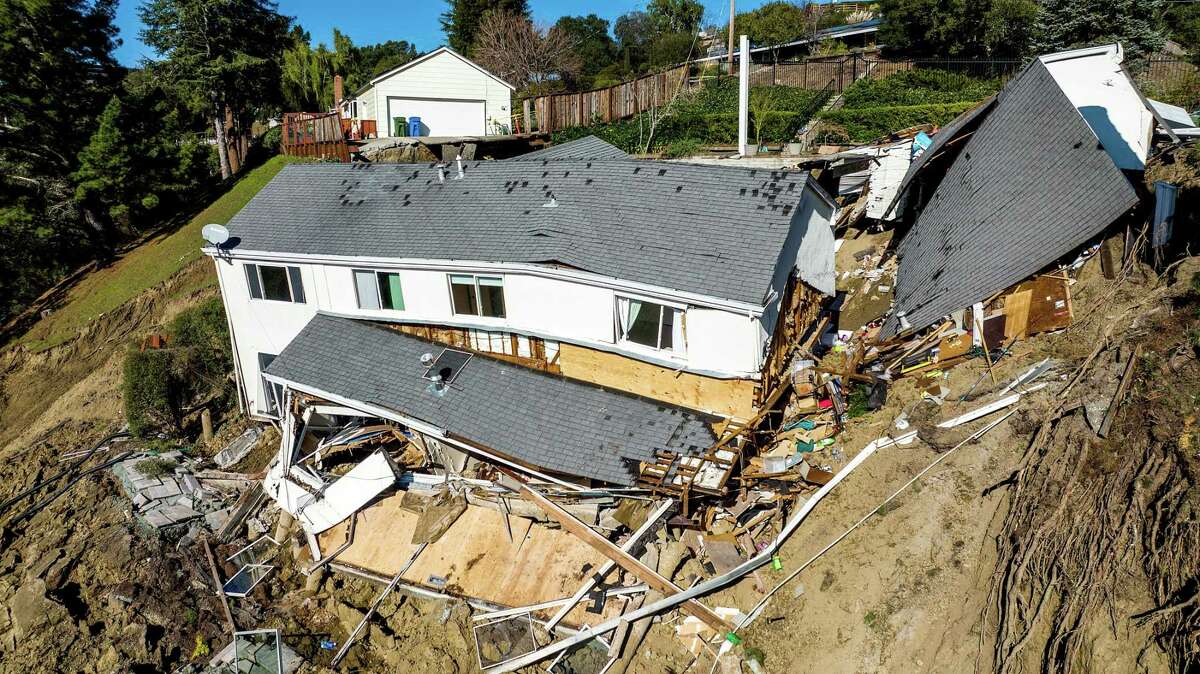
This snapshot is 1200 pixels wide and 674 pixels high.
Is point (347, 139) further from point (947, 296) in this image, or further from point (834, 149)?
point (947, 296)

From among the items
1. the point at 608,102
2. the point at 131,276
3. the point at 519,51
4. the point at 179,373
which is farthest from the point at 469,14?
the point at 179,373

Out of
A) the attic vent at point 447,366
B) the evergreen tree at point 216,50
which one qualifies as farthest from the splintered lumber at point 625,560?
the evergreen tree at point 216,50

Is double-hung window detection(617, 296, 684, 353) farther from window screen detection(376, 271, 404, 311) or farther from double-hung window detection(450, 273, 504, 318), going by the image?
window screen detection(376, 271, 404, 311)

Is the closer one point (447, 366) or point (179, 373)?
point (447, 366)

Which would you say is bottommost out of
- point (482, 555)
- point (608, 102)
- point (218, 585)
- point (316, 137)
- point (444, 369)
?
point (218, 585)

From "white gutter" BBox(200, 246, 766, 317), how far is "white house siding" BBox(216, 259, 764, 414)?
17 cm

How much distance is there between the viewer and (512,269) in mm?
15250

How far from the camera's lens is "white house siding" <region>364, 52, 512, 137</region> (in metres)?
33.5

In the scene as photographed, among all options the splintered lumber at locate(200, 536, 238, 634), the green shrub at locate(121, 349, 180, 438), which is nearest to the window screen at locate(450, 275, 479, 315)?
the splintered lumber at locate(200, 536, 238, 634)

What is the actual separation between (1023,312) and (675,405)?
7.58 m

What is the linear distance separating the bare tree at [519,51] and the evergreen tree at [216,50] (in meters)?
16.0

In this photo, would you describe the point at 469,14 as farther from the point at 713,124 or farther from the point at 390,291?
the point at 390,291

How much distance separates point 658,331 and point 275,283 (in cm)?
1095

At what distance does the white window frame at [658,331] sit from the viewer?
1391 cm
